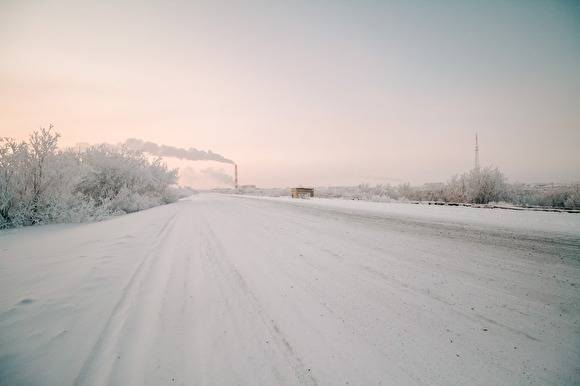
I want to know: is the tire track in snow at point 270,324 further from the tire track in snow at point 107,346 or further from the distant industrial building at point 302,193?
the distant industrial building at point 302,193

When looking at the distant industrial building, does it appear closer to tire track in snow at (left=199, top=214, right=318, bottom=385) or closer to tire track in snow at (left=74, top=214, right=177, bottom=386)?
tire track in snow at (left=199, top=214, right=318, bottom=385)

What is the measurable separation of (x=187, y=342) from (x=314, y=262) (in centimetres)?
263

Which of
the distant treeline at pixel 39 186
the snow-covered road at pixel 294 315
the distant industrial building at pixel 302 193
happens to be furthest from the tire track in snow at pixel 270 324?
the distant industrial building at pixel 302 193

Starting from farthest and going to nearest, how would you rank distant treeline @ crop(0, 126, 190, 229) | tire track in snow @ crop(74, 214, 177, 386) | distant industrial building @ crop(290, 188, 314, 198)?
distant industrial building @ crop(290, 188, 314, 198) → distant treeline @ crop(0, 126, 190, 229) → tire track in snow @ crop(74, 214, 177, 386)

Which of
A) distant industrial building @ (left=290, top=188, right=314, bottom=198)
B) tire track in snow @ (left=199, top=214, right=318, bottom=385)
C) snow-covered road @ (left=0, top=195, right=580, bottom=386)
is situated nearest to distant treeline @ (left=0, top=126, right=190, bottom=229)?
snow-covered road @ (left=0, top=195, right=580, bottom=386)

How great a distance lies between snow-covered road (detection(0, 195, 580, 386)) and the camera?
2.00m

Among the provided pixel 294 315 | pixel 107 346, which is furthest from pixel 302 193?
pixel 107 346

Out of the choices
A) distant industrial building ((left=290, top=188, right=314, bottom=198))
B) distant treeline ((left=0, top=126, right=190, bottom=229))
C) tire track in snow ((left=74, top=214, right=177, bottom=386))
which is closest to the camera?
tire track in snow ((left=74, top=214, right=177, bottom=386))

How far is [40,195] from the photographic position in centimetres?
991

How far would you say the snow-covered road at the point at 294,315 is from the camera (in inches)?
78.6

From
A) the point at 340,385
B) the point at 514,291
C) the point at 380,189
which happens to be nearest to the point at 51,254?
the point at 340,385

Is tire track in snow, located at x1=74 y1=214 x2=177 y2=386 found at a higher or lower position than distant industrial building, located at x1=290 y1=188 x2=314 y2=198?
lower

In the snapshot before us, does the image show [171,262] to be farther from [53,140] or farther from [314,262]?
[53,140]

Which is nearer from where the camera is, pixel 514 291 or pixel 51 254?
pixel 514 291
